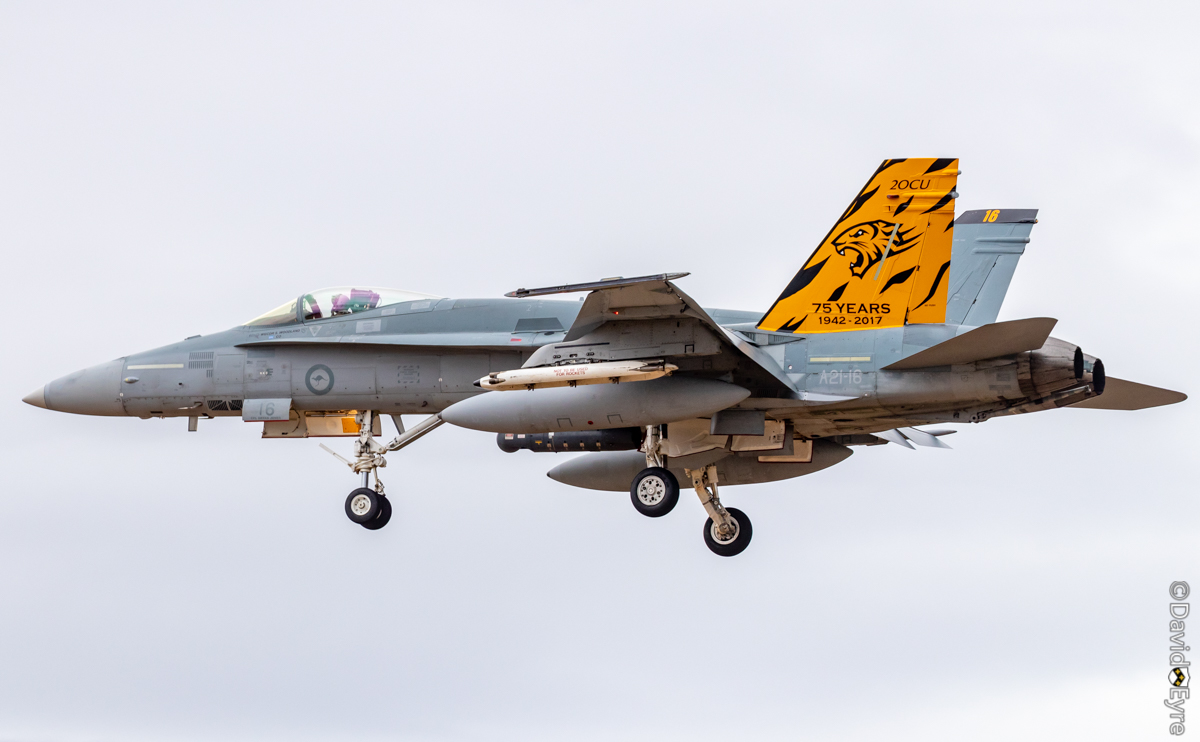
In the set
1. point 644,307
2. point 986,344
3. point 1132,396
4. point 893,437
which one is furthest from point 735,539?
point 986,344

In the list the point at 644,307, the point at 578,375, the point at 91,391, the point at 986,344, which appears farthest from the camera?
the point at 91,391

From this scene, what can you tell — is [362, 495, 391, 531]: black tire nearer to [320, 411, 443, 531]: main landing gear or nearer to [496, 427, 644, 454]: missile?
[320, 411, 443, 531]: main landing gear

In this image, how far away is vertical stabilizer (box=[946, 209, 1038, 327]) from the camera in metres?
20.0

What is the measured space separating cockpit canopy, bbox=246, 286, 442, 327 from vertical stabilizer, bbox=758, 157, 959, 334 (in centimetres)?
558

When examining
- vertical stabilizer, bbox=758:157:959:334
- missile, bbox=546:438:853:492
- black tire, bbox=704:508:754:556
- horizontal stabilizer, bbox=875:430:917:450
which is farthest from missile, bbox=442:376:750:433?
horizontal stabilizer, bbox=875:430:917:450

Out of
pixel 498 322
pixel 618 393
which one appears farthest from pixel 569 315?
pixel 618 393

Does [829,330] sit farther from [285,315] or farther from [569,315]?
[285,315]

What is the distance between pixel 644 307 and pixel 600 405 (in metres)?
1.66

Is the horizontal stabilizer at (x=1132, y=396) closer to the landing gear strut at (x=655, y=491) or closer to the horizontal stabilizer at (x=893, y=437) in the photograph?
the horizontal stabilizer at (x=893, y=437)

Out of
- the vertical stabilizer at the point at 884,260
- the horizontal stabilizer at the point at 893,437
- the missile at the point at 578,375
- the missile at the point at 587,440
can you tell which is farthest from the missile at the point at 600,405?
the horizontal stabilizer at the point at 893,437

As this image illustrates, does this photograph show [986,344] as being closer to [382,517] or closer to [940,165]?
[940,165]

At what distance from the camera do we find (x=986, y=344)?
52.2 ft

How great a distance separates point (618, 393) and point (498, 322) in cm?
268

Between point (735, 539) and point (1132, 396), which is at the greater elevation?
point (1132, 396)
